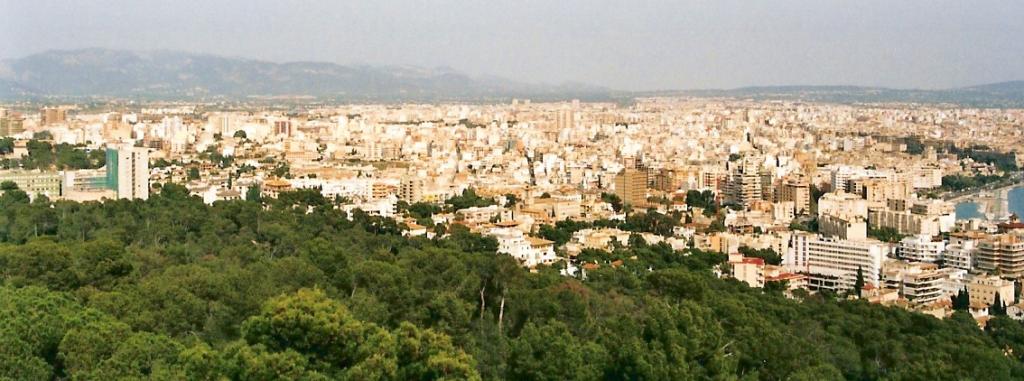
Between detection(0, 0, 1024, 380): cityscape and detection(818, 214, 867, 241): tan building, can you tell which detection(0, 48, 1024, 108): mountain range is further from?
detection(818, 214, 867, 241): tan building

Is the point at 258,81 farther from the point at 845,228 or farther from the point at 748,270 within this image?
the point at 748,270

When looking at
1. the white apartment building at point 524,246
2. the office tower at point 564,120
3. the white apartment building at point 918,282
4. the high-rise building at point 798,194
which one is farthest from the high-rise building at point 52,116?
the white apartment building at point 918,282

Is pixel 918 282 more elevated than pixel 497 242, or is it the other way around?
pixel 497 242

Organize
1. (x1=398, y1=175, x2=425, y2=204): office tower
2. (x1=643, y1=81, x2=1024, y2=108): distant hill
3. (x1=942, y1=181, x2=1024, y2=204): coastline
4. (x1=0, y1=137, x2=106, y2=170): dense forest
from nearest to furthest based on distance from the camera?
1. (x1=0, y1=137, x2=106, y2=170): dense forest
2. (x1=398, y1=175, x2=425, y2=204): office tower
3. (x1=942, y1=181, x2=1024, y2=204): coastline
4. (x1=643, y1=81, x2=1024, y2=108): distant hill

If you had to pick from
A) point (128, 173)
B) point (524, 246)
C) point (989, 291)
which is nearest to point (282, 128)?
point (128, 173)

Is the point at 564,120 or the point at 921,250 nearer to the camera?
the point at 921,250

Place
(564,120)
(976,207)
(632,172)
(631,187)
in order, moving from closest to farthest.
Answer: (631,187) → (976,207) → (632,172) → (564,120)

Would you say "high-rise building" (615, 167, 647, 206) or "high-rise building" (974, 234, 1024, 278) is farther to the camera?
"high-rise building" (615, 167, 647, 206)

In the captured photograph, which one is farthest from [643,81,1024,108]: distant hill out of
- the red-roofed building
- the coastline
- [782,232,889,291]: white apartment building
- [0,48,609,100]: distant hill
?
the red-roofed building
